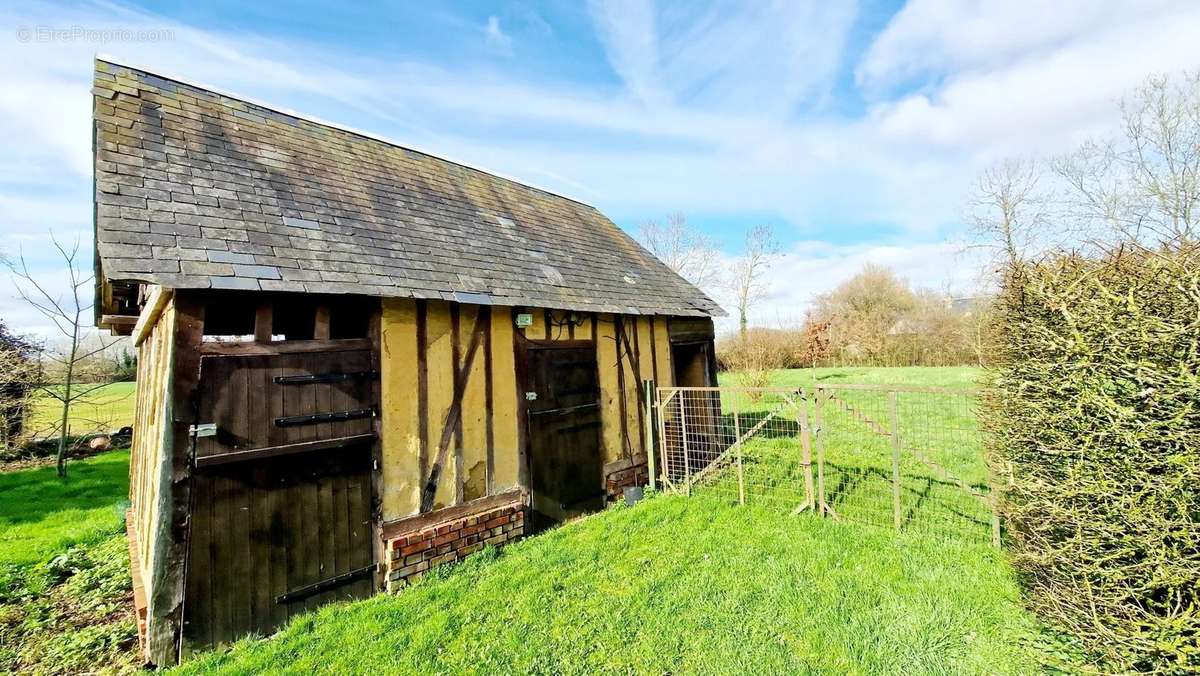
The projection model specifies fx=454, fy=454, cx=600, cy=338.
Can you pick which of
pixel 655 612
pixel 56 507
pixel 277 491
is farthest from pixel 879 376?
pixel 56 507

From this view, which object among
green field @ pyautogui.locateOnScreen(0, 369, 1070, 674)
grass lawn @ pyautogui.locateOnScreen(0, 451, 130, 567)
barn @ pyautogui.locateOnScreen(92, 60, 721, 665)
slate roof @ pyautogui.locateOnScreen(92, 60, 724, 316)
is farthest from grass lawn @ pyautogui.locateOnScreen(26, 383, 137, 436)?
slate roof @ pyautogui.locateOnScreen(92, 60, 724, 316)

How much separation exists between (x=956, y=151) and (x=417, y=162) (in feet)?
53.4

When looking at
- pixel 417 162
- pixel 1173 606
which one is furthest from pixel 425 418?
pixel 1173 606

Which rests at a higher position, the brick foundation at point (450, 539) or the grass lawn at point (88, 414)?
the grass lawn at point (88, 414)

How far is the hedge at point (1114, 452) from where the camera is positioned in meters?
2.29

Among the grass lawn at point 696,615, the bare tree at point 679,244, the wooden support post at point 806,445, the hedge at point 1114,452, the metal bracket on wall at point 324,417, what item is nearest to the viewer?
the hedge at point 1114,452

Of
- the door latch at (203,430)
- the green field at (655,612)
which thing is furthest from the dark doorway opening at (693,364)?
the door latch at (203,430)

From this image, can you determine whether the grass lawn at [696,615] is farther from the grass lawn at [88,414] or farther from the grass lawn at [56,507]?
the grass lawn at [88,414]

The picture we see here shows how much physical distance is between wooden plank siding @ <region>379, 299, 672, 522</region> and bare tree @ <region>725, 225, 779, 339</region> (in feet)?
92.6

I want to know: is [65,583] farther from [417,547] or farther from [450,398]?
[450,398]

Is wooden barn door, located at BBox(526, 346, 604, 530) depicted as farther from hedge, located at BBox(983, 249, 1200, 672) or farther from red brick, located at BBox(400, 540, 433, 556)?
hedge, located at BBox(983, 249, 1200, 672)

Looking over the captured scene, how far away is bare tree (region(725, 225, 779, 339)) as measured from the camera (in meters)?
32.3

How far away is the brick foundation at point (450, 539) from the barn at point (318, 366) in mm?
21

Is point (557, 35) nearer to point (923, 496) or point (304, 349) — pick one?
point (304, 349)
